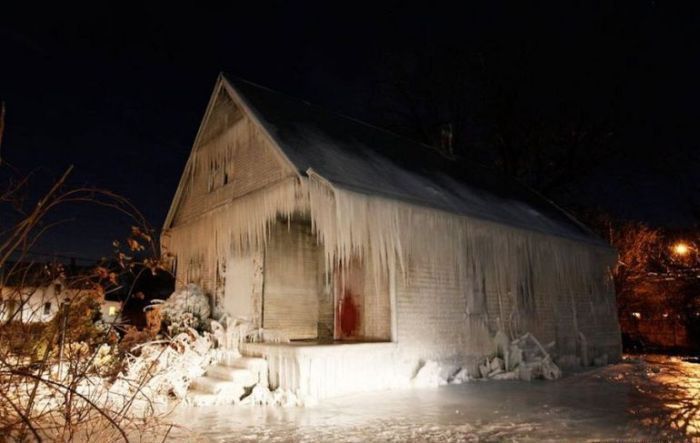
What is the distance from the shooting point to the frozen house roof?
8609mm

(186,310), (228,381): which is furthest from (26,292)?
(186,310)

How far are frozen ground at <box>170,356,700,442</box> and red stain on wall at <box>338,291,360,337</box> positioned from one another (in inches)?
77.0

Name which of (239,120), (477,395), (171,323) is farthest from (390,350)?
(239,120)

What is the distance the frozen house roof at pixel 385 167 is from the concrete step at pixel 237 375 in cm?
321

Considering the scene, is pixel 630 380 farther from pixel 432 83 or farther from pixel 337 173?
pixel 432 83

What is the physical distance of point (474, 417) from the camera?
596 cm

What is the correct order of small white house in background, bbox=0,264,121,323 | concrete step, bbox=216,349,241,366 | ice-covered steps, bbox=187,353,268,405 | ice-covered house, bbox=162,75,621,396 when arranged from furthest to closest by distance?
concrete step, bbox=216,349,241,366, ice-covered house, bbox=162,75,621,396, ice-covered steps, bbox=187,353,268,405, small white house in background, bbox=0,264,121,323

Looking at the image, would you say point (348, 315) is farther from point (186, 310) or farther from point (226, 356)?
point (186, 310)

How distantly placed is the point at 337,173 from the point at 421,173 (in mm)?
3703

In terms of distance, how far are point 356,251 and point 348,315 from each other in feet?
4.90

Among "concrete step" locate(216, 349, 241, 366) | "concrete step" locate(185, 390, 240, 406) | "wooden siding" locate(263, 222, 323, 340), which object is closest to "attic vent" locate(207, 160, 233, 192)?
"wooden siding" locate(263, 222, 323, 340)

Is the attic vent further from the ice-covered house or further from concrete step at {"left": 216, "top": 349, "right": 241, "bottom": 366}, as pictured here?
concrete step at {"left": 216, "top": 349, "right": 241, "bottom": 366}

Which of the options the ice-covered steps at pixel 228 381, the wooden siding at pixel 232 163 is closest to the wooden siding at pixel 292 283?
the wooden siding at pixel 232 163

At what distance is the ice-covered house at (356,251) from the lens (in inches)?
310
